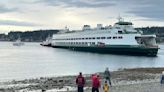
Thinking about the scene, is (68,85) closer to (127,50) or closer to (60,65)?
(60,65)

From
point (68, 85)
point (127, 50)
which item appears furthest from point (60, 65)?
point (68, 85)

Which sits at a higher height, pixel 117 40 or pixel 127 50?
pixel 117 40

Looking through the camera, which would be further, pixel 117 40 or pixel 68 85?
pixel 117 40

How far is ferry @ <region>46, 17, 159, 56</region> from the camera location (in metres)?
101

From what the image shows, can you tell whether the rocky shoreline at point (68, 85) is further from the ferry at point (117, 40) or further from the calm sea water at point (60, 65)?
the ferry at point (117, 40)

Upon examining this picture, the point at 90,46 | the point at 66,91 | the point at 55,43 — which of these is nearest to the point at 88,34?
the point at 90,46

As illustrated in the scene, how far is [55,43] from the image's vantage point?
169 metres

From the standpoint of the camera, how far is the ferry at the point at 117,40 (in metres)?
101

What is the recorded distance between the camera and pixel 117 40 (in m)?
107

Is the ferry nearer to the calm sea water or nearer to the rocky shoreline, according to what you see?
the calm sea water

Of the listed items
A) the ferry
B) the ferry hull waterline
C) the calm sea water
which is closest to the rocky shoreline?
the calm sea water

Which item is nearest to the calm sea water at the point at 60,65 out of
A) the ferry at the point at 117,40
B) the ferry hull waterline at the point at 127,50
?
the ferry hull waterline at the point at 127,50

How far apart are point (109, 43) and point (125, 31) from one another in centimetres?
608

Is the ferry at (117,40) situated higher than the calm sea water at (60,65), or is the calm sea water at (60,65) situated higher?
the ferry at (117,40)
